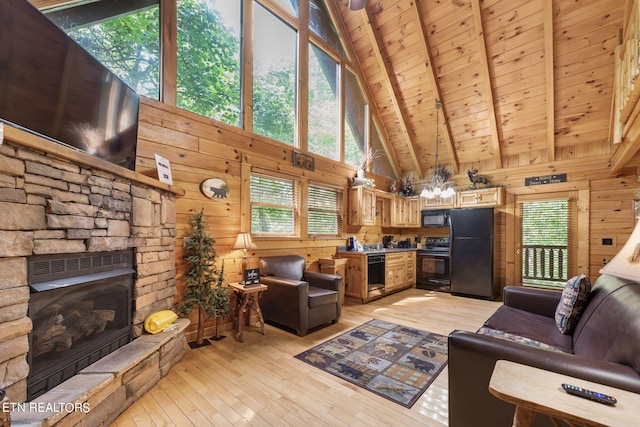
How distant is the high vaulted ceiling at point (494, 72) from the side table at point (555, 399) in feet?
16.2

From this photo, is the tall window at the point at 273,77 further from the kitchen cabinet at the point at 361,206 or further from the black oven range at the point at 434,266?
the black oven range at the point at 434,266

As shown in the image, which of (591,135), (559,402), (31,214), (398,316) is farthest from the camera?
(591,135)

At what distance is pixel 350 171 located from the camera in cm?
551

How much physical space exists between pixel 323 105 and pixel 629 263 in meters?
4.63

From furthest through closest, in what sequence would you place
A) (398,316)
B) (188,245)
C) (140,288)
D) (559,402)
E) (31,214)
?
(398,316) < (188,245) < (140,288) < (31,214) < (559,402)

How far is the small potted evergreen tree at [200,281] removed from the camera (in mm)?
2938

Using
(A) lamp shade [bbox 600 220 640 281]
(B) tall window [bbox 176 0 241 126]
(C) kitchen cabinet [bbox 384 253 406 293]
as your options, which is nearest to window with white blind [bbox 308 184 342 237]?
(C) kitchen cabinet [bbox 384 253 406 293]

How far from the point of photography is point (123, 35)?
2.67m

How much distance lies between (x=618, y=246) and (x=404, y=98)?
4.60 m

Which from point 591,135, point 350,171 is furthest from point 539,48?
point 350,171

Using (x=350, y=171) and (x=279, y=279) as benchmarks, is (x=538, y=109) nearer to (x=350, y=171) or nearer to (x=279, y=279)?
(x=350, y=171)

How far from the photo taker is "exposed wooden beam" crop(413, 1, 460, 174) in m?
4.58

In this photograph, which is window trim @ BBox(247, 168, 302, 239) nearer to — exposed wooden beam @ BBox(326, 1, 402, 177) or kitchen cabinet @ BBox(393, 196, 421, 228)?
exposed wooden beam @ BBox(326, 1, 402, 177)

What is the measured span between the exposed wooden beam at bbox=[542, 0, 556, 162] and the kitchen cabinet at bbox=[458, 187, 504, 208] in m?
1.09
